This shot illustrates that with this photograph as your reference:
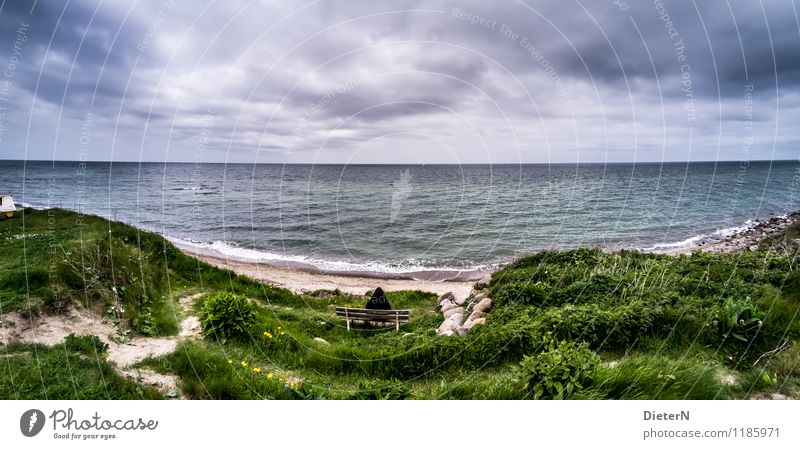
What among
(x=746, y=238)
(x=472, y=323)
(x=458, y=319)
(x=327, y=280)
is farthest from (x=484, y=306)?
(x=746, y=238)

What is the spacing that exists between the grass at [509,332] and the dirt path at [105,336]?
0.89ft

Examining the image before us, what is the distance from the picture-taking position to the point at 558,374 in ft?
15.2

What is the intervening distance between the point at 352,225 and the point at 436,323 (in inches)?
1248

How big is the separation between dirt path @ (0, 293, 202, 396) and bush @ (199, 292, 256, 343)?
1.52 feet

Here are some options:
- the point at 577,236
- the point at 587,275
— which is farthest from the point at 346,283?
the point at 577,236

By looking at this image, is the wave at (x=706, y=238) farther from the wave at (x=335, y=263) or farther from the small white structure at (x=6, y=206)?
the small white structure at (x=6, y=206)

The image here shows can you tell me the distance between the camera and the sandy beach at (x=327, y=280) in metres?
21.7

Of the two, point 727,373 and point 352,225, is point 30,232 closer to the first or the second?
point 727,373

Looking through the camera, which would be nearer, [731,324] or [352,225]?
[731,324]

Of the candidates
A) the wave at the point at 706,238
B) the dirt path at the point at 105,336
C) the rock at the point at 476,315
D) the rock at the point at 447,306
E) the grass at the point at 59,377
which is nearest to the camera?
the grass at the point at 59,377

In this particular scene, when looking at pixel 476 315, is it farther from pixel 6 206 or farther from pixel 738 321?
pixel 6 206

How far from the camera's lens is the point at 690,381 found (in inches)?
191

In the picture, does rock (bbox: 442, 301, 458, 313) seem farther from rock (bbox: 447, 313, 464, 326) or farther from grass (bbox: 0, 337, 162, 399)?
grass (bbox: 0, 337, 162, 399)

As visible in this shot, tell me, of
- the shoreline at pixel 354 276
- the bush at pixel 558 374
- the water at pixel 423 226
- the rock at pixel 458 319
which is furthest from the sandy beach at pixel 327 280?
the bush at pixel 558 374
